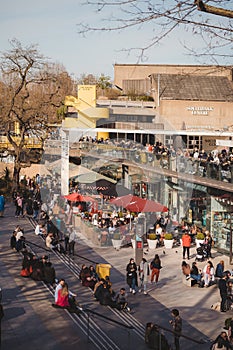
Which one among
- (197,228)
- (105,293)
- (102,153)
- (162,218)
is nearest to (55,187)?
(102,153)

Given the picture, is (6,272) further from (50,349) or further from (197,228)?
(197,228)

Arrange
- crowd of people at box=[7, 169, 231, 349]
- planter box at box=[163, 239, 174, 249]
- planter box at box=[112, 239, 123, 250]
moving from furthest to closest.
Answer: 1. planter box at box=[163, 239, 174, 249]
2. planter box at box=[112, 239, 123, 250]
3. crowd of people at box=[7, 169, 231, 349]

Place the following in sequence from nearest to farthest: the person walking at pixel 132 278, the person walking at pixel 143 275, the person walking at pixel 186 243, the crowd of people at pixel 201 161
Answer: the person walking at pixel 132 278, the person walking at pixel 143 275, the person walking at pixel 186 243, the crowd of people at pixel 201 161

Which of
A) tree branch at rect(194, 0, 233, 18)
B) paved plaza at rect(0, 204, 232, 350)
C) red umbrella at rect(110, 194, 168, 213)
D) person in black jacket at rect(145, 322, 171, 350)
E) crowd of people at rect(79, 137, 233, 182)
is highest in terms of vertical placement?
tree branch at rect(194, 0, 233, 18)

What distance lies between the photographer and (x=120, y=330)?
1303 cm

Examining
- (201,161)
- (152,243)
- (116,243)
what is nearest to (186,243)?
(152,243)

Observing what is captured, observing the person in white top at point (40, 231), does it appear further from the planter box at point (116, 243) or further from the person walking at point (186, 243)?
the person walking at point (186, 243)

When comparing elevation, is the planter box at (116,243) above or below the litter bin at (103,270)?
below

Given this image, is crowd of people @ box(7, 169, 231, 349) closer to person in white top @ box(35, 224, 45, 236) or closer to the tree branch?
person in white top @ box(35, 224, 45, 236)

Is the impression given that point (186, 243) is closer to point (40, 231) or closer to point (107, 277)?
point (107, 277)

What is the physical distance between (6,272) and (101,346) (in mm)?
7224

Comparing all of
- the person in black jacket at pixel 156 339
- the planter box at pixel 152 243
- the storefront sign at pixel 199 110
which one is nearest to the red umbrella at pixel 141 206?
the planter box at pixel 152 243

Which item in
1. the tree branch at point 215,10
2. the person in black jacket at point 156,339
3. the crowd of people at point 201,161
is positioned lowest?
the person in black jacket at point 156,339

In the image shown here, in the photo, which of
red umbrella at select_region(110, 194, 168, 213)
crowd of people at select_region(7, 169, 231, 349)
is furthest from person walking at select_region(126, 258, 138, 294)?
red umbrella at select_region(110, 194, 168, 213)
